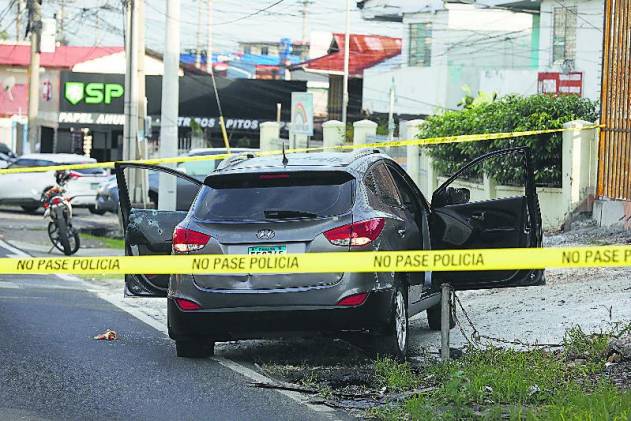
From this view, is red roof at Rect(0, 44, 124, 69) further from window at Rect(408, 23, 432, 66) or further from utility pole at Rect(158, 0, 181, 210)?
utility pole at Rect(158, 0, 181, 210)

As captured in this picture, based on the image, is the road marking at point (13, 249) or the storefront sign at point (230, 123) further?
the storefront sign at point (230, 123)

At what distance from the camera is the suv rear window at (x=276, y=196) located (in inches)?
399

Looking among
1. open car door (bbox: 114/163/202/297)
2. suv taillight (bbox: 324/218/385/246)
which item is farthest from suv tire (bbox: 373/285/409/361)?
open car door (bbox: 114/163/202/297)

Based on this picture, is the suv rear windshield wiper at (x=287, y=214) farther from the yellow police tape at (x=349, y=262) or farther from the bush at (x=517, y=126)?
the bush at (x=517, y=126)

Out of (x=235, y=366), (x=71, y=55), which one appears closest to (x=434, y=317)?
(x=235, y=366)

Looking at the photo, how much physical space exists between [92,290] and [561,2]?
20.4 m

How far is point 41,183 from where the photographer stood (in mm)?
34844

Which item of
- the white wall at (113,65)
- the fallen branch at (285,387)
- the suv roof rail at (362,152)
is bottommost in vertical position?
the fallen branch at (285,387)

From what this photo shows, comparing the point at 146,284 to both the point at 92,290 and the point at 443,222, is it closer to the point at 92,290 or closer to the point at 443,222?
the point at 443,222

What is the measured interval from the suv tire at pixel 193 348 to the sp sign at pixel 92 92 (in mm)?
47949

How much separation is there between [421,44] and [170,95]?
74.2 ft

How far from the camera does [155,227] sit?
11.8 metres

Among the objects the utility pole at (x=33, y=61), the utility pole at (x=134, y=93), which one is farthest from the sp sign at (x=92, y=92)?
the utility pole at (x=134, y=93)

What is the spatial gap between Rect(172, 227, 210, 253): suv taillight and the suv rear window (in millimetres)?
178
